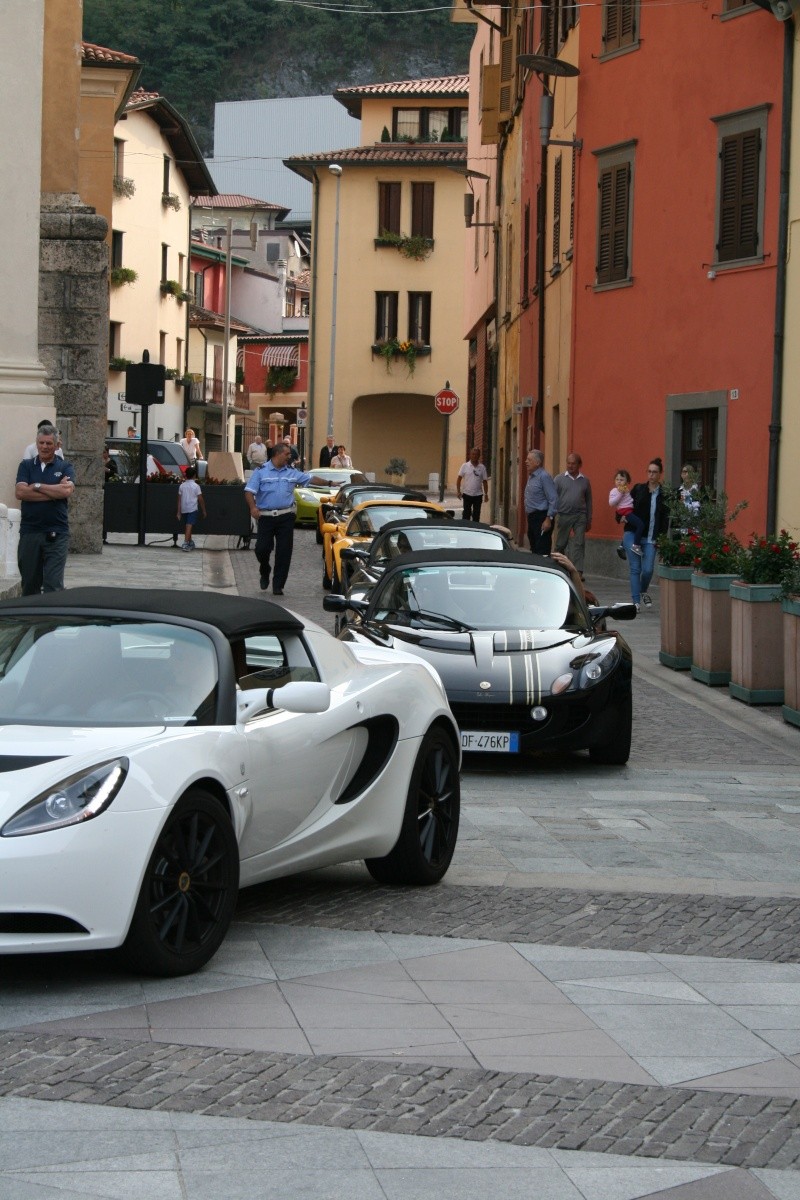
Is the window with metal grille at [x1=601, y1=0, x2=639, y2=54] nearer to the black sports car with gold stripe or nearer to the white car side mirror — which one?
the black sports car with gold stripe

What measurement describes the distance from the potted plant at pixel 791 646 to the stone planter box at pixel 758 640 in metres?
0.50

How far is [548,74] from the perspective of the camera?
31.5m

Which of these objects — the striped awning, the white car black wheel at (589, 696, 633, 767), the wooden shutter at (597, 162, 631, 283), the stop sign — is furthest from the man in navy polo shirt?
the striped awning

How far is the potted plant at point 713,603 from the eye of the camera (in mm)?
16766

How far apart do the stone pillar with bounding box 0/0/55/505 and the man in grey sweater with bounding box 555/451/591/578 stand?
7397mm

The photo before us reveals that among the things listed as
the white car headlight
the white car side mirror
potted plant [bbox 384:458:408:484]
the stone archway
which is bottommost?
the white car headlight

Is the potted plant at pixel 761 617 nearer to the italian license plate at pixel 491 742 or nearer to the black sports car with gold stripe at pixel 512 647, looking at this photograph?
the black sports car with gold stripe at pixel 512 647

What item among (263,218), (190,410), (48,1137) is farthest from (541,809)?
(263,218)

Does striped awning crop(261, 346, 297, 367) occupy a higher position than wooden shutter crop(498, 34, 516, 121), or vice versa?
wooden shutter crop(498, 34, 516, 121)

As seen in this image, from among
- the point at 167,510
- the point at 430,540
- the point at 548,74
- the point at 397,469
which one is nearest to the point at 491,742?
the point at 430,540

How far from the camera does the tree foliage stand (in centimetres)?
12200

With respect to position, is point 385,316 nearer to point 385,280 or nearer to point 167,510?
point 385,280

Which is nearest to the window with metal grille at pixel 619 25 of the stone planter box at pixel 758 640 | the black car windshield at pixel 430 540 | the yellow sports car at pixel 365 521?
the yellow sports car at pixel 365 521

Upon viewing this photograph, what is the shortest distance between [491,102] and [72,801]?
4349cm
